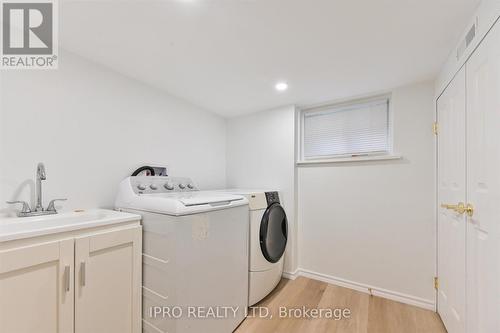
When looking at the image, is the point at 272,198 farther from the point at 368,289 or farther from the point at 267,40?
the point at 267,40

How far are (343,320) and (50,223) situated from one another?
2279 mm

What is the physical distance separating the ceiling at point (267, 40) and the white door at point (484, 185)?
0.34 meters

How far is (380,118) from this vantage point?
2264 millimetres

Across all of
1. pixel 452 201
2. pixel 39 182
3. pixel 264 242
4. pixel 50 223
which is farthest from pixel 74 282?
pixel 452 201

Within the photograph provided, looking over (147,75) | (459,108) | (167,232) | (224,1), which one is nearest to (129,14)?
(224,1)

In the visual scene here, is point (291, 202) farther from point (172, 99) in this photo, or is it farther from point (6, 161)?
point (6, 161)

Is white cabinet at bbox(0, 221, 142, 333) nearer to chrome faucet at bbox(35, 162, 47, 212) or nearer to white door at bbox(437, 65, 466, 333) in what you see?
chrome faucet at bbox(35, 162, 47, 212)

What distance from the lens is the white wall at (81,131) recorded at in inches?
52.5

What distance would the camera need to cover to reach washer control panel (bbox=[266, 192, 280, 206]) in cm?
226

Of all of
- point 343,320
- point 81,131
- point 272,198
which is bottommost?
point 343,320

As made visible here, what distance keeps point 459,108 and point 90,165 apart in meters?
2.64

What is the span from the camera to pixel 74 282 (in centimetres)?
113

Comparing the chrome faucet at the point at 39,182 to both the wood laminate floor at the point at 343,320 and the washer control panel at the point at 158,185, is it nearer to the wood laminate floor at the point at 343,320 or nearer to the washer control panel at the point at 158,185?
the washer control panel at the point at 158,185

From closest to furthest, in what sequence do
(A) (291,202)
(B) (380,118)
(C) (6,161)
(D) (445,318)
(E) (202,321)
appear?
(C) (6,161) < (E) (202,321) < (D) (445,318) < (B) (380,118) < (A) (291,202)
